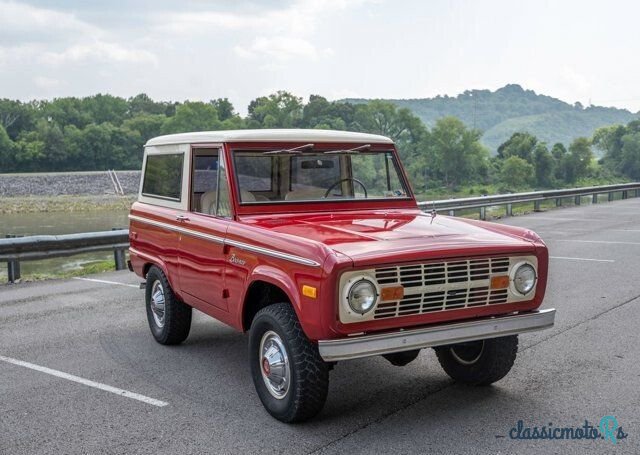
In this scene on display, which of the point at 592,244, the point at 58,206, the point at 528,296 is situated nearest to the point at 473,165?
the point at 58,206

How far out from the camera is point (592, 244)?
46.2 feet

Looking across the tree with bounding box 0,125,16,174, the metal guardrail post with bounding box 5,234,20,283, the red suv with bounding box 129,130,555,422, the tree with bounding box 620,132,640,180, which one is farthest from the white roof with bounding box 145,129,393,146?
the tree with bounding box 620,132,640,180

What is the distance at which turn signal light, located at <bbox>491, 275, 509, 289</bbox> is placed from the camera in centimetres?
471

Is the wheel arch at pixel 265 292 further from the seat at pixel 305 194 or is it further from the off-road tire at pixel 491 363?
the off-road tire at pixel 491 363

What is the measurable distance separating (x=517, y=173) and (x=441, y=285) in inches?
5842

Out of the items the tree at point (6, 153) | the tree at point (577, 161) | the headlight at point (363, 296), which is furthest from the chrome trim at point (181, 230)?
the tree at point (6, 153)

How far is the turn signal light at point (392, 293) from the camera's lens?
4.32m

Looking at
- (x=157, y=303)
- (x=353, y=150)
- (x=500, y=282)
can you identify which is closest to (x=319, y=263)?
(x=500, y=282)

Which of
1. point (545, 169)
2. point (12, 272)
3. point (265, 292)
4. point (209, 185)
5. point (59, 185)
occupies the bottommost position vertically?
point (59, 185)

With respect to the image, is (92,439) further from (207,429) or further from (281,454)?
(281,454)

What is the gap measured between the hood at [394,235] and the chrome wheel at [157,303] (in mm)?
1766

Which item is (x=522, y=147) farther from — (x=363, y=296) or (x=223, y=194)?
(x=363, y=296)

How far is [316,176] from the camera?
20.0ft

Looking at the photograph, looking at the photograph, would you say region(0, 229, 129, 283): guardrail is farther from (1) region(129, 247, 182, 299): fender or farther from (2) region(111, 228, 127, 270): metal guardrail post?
(1) region(129, 247, 182, 299): fender
